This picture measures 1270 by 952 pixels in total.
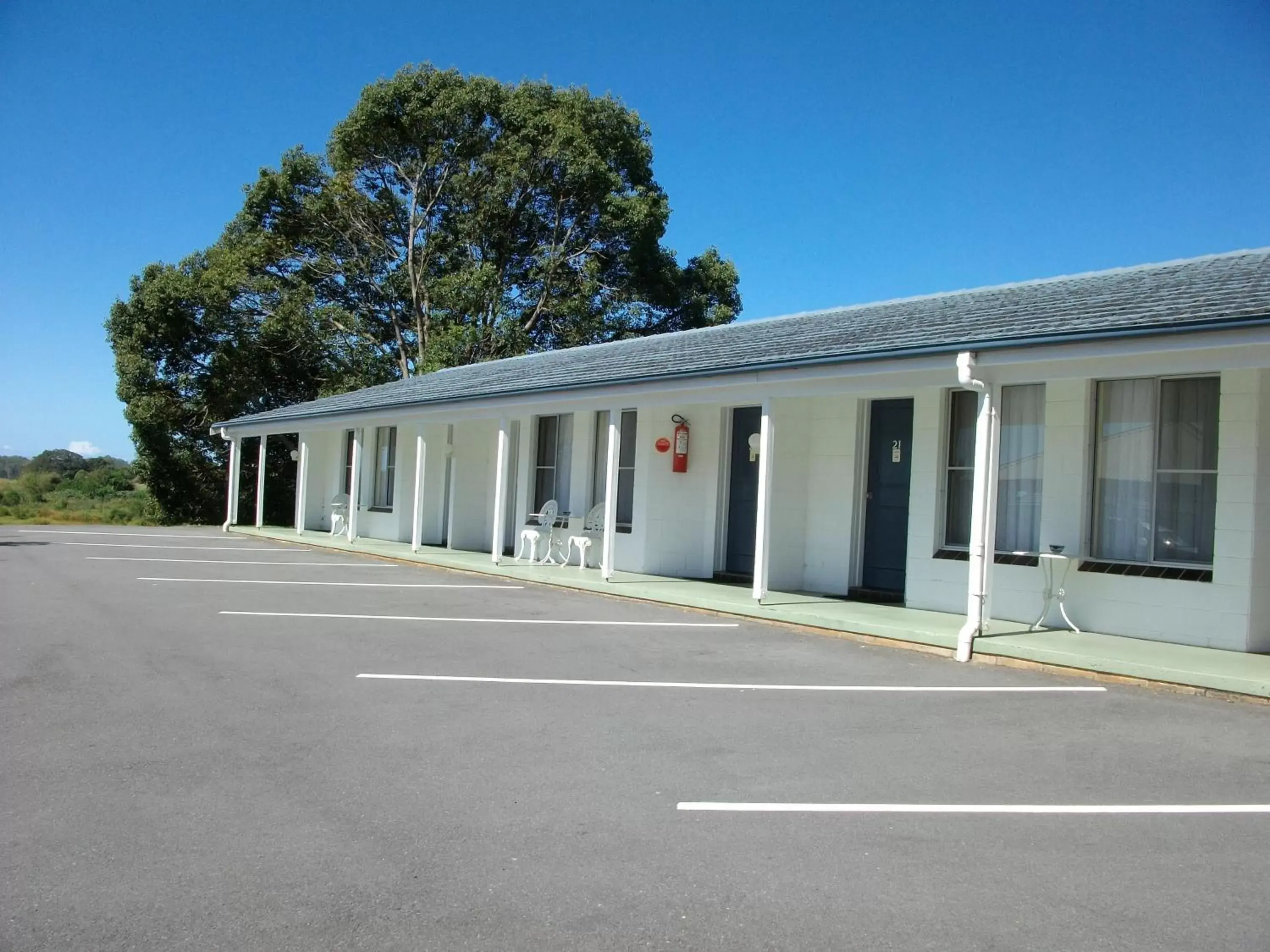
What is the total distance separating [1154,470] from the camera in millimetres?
9461

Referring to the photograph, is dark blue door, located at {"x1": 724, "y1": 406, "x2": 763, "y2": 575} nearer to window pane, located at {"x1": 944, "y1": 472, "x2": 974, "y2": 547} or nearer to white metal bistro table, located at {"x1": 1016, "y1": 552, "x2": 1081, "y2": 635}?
window pane, located at {"x1": 944, "y1": 472, "x2": 974, "y2": 547}

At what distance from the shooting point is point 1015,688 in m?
7.55

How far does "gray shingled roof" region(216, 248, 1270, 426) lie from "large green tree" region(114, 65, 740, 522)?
1547 cm

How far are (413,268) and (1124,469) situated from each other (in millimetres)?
28074

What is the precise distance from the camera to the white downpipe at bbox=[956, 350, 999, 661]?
8.83 meters

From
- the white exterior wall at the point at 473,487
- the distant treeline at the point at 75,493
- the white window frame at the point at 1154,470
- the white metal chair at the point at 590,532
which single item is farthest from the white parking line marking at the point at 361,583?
the distant treeline at the point at 75,493

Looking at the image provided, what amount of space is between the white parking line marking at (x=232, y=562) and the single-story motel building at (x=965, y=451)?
236cm

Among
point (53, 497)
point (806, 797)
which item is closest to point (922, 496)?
point (806, 797)

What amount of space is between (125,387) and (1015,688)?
2919cm

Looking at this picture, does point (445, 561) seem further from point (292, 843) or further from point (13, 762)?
point (292, 843)

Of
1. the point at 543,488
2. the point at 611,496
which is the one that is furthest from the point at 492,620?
the point at 543,488

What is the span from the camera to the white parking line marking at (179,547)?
64.3 feet

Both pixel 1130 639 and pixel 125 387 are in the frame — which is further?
pixel 125 387

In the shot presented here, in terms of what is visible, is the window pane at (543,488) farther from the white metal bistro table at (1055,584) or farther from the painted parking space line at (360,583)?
the white metal bistro table at (1055,584)
